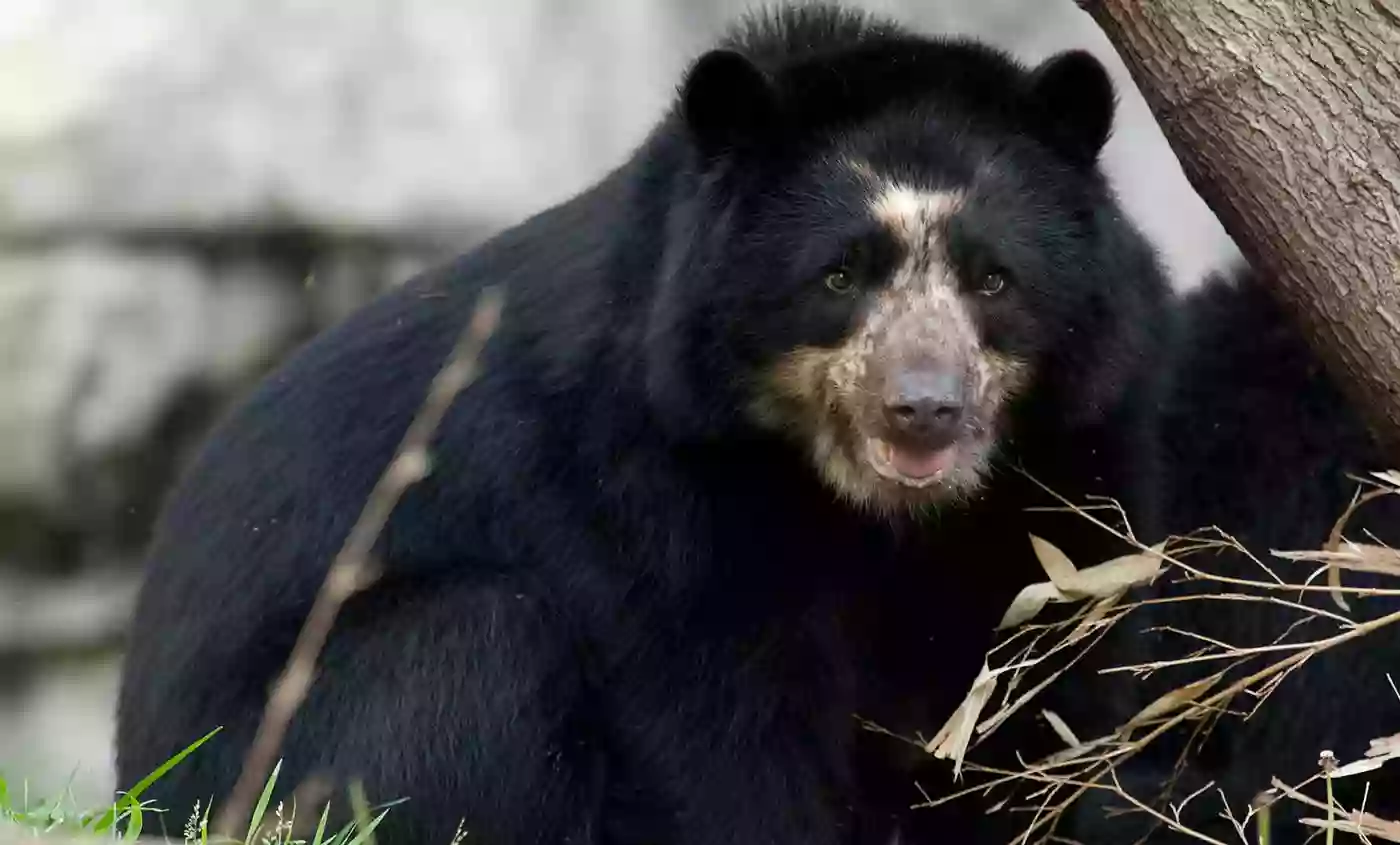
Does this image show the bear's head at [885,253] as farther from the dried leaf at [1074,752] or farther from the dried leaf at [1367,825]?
the dried leaf at [1367,825]

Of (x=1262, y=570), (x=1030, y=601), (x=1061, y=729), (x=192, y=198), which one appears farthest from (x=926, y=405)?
→ (x=192, y=198)

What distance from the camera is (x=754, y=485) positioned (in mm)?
4562

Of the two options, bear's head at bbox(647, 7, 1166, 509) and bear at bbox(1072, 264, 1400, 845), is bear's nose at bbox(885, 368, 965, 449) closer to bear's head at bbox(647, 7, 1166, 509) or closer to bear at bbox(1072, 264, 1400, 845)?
bear's head at bbox(647, 7, 1166, 509)

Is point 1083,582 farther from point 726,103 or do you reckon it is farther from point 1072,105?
point 726,103

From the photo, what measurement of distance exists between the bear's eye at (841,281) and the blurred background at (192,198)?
410cm

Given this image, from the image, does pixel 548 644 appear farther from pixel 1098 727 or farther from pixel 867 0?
pixel 867 0

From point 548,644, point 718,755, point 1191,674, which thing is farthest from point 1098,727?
point 548,644

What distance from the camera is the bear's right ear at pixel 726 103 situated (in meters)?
4.35

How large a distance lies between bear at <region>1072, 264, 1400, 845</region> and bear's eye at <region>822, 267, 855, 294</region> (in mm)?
1117

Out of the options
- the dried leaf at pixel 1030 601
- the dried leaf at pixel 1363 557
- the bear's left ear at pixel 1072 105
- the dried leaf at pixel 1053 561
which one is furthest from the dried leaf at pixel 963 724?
the bear's left ear at pixel 1072 105

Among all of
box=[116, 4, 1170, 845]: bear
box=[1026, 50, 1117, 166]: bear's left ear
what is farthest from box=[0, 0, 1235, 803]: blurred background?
box=[1026, 50, 1117, 166]: bear's left ear

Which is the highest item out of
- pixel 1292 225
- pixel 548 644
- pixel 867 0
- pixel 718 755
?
pixel 867 0

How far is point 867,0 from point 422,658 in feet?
16.3

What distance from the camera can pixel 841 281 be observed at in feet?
14.1
